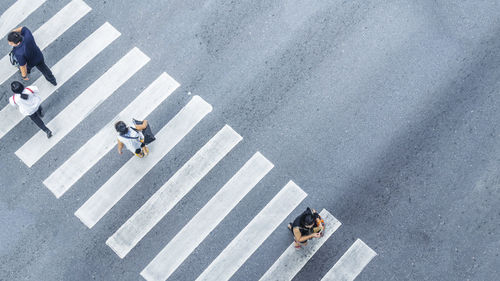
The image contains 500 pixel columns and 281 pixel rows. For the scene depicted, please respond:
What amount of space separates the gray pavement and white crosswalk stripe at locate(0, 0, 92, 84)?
0.18 metres

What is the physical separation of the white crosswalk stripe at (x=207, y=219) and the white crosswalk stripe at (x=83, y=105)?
125 inches

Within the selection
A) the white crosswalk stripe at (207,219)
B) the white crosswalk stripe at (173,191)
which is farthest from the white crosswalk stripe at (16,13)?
the white crosswalk stripe at (207,219)

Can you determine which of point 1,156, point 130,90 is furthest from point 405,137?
point 1,156

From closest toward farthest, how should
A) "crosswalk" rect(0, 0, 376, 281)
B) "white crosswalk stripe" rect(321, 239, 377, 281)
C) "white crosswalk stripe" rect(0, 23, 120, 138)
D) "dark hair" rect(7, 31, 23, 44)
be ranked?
1. "dark hair" rect(7, 31, 23, 44)
2. "white crosswalk stripe" rect(321, 239, 377, 281)
3. "crosswalk" rect(0, 0, 376, 281)
4. "white crosswalk stripe" rect(0, 23, 120, 138)

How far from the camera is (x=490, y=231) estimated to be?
9.41 metres

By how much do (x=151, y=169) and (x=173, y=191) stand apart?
660 mm

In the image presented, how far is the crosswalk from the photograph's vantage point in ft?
30.1

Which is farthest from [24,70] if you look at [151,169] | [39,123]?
[151,169]

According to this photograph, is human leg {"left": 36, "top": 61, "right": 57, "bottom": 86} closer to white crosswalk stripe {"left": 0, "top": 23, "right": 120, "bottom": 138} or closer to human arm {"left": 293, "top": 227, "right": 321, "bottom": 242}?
white crosswalk stripe {"left": 0, "top": 23, "right": 120, "bottom": 138}

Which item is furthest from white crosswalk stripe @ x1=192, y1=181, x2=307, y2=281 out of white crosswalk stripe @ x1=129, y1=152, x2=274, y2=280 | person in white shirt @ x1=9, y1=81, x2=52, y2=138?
person in white shirt @ x1=9, y1=81, x2=52, y2=138

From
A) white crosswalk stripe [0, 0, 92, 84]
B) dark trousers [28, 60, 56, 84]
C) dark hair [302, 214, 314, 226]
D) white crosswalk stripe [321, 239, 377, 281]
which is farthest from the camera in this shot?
white crosswalk stripe [0, 0, 92, 84]

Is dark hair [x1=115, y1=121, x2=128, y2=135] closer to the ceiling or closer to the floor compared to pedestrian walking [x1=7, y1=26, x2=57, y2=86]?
closer to the ceiling

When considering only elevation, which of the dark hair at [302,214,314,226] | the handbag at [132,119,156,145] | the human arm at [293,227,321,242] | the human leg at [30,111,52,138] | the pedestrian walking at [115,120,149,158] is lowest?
the human leg at [30,111,52,138]

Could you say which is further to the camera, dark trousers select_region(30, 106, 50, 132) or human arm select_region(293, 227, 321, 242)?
dark trousers select_region(30, 106, 50, 132)
